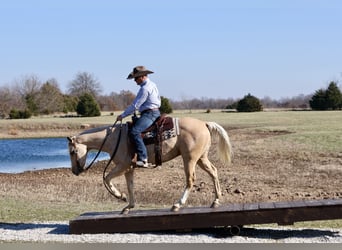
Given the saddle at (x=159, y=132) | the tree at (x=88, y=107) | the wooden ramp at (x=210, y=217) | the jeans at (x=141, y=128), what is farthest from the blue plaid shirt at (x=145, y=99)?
the tree at (x=88, y=107)

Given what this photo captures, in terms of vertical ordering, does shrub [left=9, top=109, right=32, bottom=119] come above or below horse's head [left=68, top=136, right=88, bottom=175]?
above

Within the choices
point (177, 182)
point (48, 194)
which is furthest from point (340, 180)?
point (48, 194)

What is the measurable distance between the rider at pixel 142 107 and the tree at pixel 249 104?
69.7 m

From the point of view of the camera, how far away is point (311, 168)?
20922 millimetres

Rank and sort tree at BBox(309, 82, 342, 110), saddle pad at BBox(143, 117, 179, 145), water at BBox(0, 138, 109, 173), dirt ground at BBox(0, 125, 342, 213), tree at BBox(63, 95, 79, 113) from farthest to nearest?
1. tree at BBox(63, 95, 79, 113)
2. tree at BBox(309, 82, 342, 110)
3. water at BBox(0, 138, 109, 173)
4. dirt ground at BBox(0, 125, 342, 213)
5. saddle pad at BBox(143, 117, 179, 145)

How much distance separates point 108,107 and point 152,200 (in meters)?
88.8

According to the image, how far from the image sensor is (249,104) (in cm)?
7825

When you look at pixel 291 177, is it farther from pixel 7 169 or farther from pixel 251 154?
pixel 7 169

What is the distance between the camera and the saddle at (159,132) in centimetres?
939

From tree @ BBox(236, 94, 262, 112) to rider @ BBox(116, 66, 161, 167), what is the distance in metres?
69.7

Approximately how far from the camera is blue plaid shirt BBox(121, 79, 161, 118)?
9281 mm

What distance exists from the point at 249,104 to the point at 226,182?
199 feet

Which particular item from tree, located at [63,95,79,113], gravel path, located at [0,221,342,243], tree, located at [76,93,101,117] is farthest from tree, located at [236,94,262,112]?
gravel path, located at [0,221,342,243]

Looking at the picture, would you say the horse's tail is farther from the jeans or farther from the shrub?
the shrub
